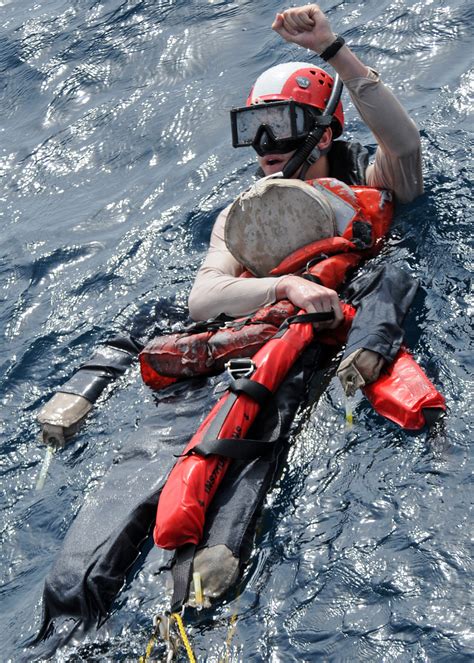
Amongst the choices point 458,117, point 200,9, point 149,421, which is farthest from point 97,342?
point 200,9

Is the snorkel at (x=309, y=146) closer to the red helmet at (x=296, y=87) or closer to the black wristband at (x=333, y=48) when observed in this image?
the red helmet at (x=296, y=87)

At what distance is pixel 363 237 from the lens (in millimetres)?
5078

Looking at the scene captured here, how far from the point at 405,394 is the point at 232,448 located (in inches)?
31.7

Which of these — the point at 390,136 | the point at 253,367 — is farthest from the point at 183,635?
the point at 390,136

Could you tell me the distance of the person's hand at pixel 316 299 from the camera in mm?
4523

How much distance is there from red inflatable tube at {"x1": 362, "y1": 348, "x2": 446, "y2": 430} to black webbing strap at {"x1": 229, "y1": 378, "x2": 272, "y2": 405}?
47cm

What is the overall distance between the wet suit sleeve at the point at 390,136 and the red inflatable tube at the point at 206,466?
4.40ft

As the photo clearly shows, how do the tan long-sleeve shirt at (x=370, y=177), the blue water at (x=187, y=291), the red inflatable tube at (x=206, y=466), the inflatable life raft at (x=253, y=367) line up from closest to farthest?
the blue water at (x=187, y=291) < the red inflatable tube at (x=206, y=466) < the inflatable life raft at (x=253, y=367) < the tan long-sleeve shirt at (x=370, y=177)

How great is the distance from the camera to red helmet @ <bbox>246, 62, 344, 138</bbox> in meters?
5.47

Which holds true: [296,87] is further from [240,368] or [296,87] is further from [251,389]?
[251,389]

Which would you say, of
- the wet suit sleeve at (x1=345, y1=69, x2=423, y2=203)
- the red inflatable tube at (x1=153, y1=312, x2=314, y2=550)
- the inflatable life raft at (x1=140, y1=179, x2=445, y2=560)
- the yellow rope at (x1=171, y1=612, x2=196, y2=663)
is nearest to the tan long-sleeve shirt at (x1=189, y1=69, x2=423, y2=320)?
the wet suit sleeve at (x1=345, y1=69, x2=423, y2=203)

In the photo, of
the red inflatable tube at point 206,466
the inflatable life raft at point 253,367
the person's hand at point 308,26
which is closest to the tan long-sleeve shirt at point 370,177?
the inflatable life raft at point 253,367

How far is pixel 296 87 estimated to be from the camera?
18.0 feet

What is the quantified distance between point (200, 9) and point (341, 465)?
760cm
